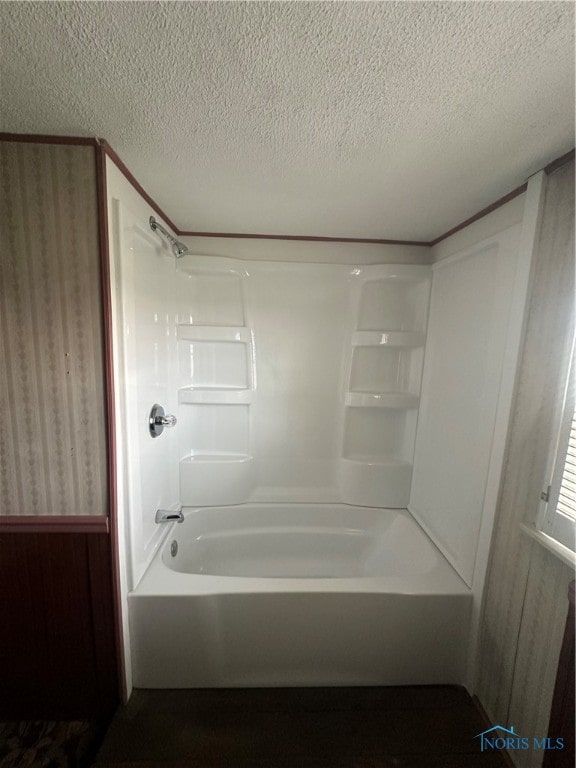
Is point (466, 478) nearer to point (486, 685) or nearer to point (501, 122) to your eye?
point (486, 685)

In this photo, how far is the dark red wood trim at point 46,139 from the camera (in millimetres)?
907

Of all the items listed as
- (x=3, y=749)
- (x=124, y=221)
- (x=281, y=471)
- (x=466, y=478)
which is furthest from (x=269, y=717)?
(x=124, y=221)

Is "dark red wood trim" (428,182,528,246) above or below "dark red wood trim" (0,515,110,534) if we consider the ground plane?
above

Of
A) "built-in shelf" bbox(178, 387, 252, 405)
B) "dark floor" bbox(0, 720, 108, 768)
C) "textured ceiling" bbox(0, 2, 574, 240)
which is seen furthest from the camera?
"built-in shelf" bbox(178, 387, 252, 405)

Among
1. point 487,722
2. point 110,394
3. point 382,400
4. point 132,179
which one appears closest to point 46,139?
point 132,179

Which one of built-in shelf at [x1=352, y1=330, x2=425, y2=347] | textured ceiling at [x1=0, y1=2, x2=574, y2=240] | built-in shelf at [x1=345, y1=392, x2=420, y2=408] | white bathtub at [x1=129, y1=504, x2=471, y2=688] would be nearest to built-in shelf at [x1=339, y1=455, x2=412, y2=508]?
built-in shelf at [x1=345, y1=392, x2=420, y2=408]

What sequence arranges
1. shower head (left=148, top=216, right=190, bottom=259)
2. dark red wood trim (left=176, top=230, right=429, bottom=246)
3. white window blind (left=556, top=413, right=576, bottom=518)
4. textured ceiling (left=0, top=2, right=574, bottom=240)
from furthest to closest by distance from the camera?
dark red wood trim (left=176, top=230, right=429, bottom=246) < shower head (left=148, top=216, right=190, bottom=259) < white window blind (left=556, top=413, right=576, bottom=518) < textured ceiling (left=0, top=2, right=574, bottom=240)

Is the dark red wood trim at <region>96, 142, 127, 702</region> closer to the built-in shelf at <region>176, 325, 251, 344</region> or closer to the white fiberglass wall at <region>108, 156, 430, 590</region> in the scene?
the white fiberglass wall at <region>108, 156, 430, 590</region>

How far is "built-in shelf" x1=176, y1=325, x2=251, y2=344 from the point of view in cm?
183

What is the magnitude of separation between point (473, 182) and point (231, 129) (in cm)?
89

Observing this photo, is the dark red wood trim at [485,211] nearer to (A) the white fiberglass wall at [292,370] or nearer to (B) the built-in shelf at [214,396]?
(A) the white fiberglass wall at [292,370]

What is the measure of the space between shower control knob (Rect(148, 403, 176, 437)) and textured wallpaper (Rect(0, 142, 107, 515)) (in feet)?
1.21

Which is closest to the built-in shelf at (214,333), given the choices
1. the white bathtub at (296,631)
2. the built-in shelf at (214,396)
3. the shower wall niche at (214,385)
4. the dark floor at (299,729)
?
the shower wall niche at (214,385)

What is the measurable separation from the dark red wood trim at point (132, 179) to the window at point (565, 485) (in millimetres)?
1580
